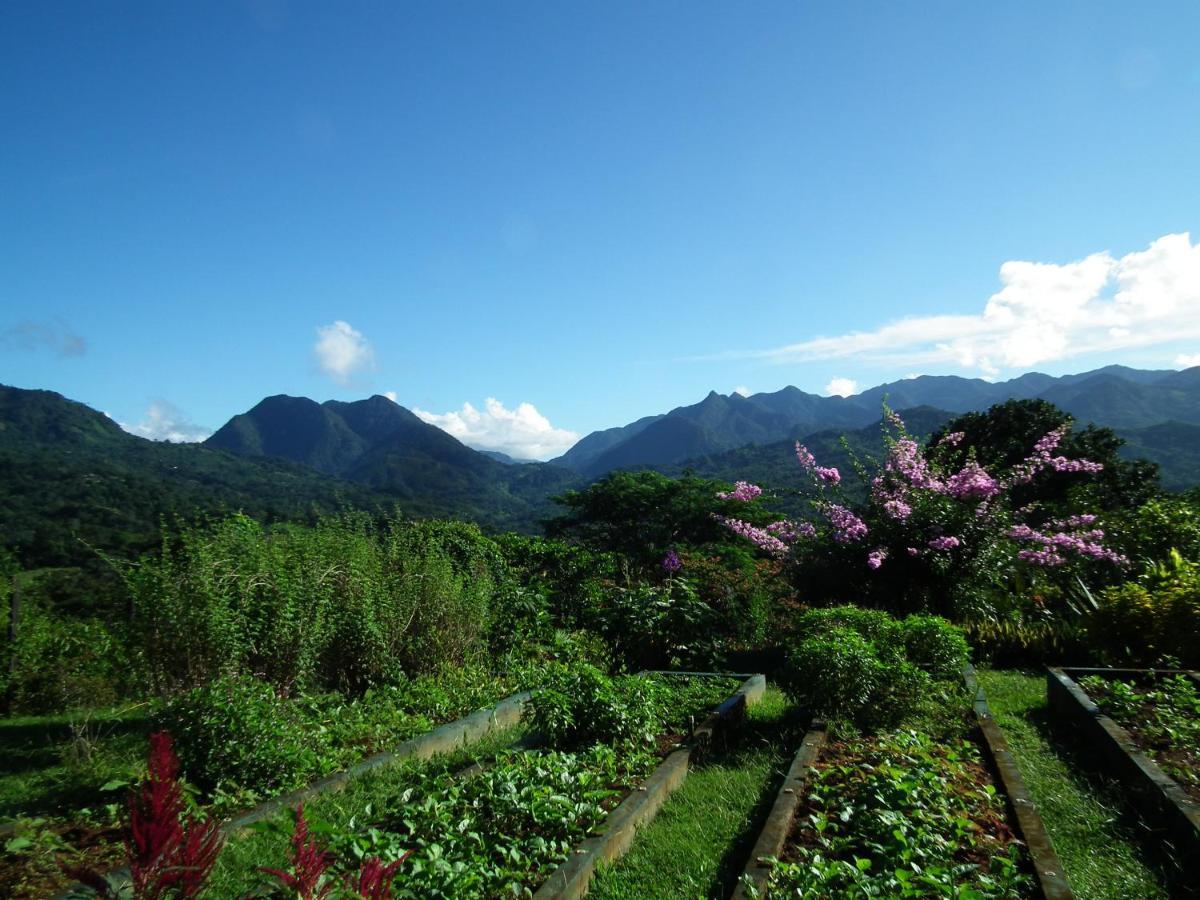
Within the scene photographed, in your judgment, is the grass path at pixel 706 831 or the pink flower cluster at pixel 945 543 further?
the pink flower cluster at pixel 945 543

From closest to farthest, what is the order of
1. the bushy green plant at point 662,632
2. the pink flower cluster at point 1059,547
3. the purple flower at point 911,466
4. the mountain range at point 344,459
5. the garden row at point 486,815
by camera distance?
the garden row at point 486,815 < the bushy green plant at point 662,632 < the pink flower cluster at point 1059,547 < the purple flower at point 911,466 < the mountain range at point 344,459

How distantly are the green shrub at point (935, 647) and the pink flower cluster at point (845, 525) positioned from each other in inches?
128

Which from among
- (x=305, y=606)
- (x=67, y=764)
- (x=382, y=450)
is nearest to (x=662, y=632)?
(x=305, y=606)

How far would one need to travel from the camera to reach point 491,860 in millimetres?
3457

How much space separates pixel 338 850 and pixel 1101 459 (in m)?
30.3

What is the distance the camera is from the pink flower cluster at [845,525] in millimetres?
9578

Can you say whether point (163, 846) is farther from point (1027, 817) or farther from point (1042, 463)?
point (1042, 463)

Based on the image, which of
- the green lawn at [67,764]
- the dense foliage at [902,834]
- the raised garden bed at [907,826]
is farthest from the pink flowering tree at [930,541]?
the green lawn at [67,764]

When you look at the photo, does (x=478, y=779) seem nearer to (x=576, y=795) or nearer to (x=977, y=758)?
(x=576, y=795)

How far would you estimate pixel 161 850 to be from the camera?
5.60 feet

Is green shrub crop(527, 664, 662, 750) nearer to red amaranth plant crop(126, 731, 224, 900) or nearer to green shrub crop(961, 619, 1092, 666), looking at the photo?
red amaranth plant crop(126, 731, 224, 900)

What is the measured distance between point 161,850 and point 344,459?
172 metres

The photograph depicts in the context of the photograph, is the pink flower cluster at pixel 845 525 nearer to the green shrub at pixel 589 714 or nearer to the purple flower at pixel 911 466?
the purple flower at pixel 911 466

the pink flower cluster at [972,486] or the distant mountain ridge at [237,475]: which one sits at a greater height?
the distant mountain ridge at [237,475]
